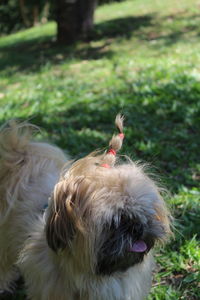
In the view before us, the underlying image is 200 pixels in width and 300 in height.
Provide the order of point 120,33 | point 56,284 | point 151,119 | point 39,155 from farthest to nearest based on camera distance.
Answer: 1. point 120,33
2. point 151,119
3. point 39,155
4. point 56,284

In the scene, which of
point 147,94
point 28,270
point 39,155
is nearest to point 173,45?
point 147,94

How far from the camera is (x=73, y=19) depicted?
975 centimetres

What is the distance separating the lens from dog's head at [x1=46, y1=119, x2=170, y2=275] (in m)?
2.09

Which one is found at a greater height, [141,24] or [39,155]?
[39,155]

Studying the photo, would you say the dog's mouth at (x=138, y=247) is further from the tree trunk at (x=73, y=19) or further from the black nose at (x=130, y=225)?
the tree trunk at (x=73, y=19)

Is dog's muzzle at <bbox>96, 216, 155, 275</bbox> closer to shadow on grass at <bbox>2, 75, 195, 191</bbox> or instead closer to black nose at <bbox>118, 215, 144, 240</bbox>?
black nose at <bbox>118, 215, 144, 240</bbox>

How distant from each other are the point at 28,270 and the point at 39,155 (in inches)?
36.2

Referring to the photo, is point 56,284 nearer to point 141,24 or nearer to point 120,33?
point 120,33

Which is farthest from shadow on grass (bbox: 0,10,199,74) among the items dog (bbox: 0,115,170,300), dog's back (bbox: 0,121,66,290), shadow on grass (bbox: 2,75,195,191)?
dog (bbox: 0,115,170,300)

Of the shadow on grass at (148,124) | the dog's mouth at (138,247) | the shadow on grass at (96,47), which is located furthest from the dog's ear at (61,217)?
the shadow on grass at (96,47)

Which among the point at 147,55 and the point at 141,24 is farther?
the point at 141,24

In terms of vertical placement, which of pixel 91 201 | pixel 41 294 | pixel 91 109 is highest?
pixel 91 201

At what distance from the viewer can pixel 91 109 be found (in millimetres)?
5977

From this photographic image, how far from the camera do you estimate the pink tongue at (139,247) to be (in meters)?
2.17
